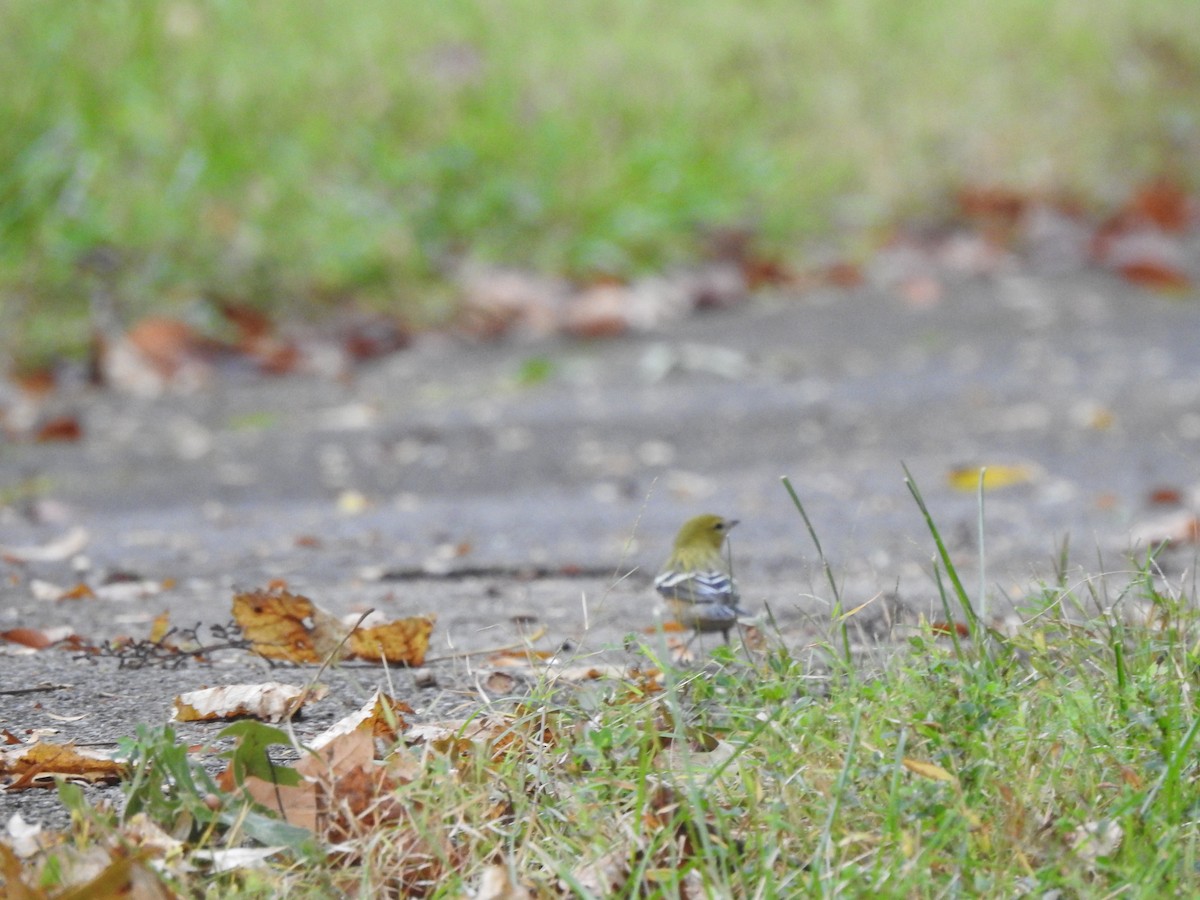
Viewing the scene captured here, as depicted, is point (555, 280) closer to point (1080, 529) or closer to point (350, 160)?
point (350, 160)

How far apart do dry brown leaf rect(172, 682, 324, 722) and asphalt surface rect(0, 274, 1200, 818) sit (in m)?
0.05

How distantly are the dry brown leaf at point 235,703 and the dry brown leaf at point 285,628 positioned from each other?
A: 9.3 inches

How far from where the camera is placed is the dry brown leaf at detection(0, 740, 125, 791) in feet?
6.06

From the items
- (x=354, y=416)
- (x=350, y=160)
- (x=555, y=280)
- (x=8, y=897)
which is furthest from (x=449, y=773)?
(x=350, y=160)

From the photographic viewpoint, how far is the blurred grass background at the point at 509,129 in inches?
249

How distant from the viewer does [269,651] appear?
2377 mm

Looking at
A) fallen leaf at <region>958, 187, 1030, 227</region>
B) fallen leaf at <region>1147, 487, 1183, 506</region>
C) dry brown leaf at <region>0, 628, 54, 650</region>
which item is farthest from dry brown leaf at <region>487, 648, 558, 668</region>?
fallen leaf at <region>958, 187, 1030, 227</region>

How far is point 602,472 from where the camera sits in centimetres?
470

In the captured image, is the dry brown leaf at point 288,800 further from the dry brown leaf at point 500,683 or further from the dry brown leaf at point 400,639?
the dry brown leaf at point 400,639

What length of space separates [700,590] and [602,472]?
2.49 m

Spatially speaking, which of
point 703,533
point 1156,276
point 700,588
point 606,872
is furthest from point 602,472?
point 1156,276

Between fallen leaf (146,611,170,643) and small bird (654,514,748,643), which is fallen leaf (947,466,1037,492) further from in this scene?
fallen leaf (146,611,170,643)

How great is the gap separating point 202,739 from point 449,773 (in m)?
0.45

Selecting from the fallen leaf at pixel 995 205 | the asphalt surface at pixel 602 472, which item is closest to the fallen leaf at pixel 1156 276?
the asphalt surface at pixel 602 472
